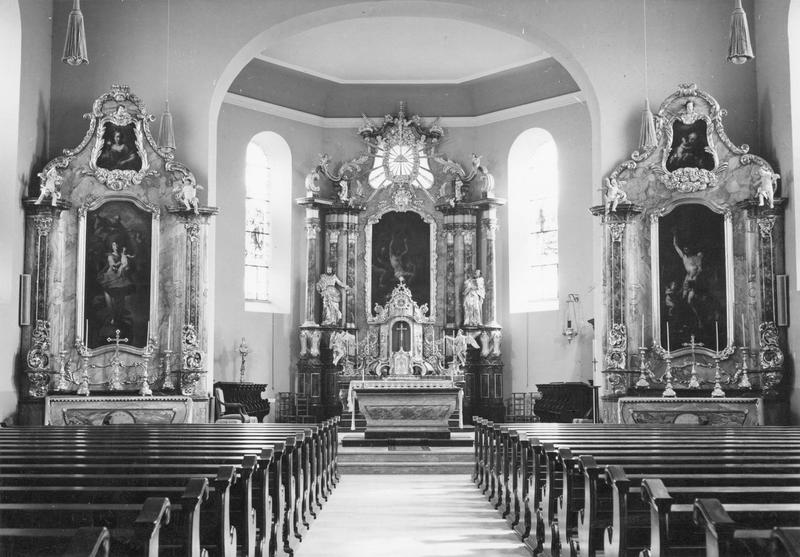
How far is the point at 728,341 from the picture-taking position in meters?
15.2

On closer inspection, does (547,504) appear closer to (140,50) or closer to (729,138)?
(729,138)

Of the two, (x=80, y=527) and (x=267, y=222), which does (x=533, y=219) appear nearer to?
(x=267, y=222)

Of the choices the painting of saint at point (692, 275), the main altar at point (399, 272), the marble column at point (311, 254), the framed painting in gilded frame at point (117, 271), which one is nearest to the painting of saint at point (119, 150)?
the framed painting in gilded frame at point (117, 271)

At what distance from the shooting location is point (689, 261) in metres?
15.5

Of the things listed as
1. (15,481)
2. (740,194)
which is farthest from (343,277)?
(15,481)

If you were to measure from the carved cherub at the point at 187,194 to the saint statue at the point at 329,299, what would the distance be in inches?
246

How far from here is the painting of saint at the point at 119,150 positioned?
1546 cm

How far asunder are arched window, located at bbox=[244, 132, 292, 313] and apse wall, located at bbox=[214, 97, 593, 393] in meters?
0.21

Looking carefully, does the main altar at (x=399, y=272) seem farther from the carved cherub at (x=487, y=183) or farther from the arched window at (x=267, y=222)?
the arched window at (x=267, y=222)

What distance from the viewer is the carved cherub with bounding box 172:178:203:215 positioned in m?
15.2

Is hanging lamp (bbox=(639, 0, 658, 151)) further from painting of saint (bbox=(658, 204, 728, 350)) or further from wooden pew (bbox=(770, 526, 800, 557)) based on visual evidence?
wooden pew (bbox=(770, 526, 800, 557))

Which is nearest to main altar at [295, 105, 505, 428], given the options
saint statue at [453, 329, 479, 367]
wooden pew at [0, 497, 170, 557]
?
saint statue at [453, 329, 479, 367]

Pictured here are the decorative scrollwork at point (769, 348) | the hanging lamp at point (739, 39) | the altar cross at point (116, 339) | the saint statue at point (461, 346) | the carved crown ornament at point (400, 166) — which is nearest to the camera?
the hanging lamp at point (739, 39)

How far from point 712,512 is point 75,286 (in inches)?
517
